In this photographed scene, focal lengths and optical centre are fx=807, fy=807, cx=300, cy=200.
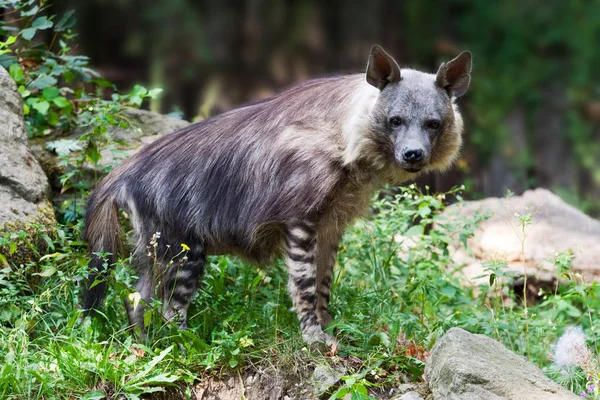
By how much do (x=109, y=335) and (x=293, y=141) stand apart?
1.35 meters

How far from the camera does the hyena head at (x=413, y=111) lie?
3.88 m

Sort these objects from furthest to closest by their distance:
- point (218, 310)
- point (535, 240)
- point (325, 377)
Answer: point (535, 240), point (218, 310), point (325, 377)

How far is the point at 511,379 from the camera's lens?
335 cm

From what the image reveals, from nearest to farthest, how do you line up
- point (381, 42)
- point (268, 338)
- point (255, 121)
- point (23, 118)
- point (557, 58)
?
point (268, 338) < point (255, 121) < point (23, 118) < point (381, 42) < point (557, 58)

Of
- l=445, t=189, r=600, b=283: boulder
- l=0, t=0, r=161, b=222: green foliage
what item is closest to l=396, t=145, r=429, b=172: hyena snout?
l=445, t=189, r=600, b=283: boulder

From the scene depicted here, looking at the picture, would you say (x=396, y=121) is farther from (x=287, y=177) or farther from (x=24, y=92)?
(x=24, y=92)

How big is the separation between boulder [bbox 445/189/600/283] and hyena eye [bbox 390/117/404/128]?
136 centimetres

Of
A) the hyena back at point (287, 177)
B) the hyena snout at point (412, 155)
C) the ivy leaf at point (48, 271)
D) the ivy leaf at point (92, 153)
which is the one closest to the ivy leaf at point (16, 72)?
the ivy leaf at point (92, 153)

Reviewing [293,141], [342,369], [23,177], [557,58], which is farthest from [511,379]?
[557,58]

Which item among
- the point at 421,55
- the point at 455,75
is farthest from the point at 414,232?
the point at 421,55

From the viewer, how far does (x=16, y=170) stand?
4.40 metres

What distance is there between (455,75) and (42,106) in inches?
97.4

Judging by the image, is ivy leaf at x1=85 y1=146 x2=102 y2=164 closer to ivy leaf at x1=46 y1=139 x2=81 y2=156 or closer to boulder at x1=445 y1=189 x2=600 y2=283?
ivy leaf at x1=46 y1=139 x2=81 y2=156

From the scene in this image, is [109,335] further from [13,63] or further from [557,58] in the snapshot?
[557,58]
